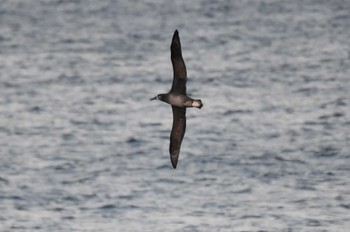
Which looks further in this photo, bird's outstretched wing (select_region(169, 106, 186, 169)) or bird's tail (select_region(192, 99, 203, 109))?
bird's outstretched wing (select_region(169, 106, 186, 169))

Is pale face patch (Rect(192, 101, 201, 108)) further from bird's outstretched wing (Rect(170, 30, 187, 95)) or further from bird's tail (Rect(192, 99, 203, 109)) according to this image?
bird's outstretched wing (Rect(170, 30, 187, 95))

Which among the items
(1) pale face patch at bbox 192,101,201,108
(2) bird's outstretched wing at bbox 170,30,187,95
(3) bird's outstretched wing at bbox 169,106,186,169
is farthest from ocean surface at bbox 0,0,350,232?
(1) pale face patch at bbox 192,101,201,108

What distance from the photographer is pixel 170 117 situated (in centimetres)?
4875

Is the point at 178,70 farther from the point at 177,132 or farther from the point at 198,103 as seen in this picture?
the point at 177,132

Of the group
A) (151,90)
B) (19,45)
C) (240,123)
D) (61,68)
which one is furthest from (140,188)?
(19,45)

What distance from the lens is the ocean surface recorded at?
3891 centimetres

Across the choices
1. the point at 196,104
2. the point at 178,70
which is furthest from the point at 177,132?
the point at 196,104

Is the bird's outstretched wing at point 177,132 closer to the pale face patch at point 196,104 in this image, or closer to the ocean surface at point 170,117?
the pale face patch at point 196,104

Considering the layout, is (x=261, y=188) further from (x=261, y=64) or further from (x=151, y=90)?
(x=261, y=64)

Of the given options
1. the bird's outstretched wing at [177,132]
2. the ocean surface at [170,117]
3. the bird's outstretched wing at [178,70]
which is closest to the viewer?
the bird's outstretched wing at [178,70]

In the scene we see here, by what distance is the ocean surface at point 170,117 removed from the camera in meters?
38.9

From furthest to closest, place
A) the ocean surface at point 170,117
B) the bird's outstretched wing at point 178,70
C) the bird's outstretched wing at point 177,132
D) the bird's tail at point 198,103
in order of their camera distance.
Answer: the ocean surface at point 170,117 < the bird's outstretched wing at point 177,132 < the bird's outstretched wing at point 178,70 < the bird's tail at point 198,103

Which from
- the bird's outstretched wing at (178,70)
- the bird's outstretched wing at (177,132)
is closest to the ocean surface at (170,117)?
the bird's outstretched wing at (177,132)

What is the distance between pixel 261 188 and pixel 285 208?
2.29 meters
